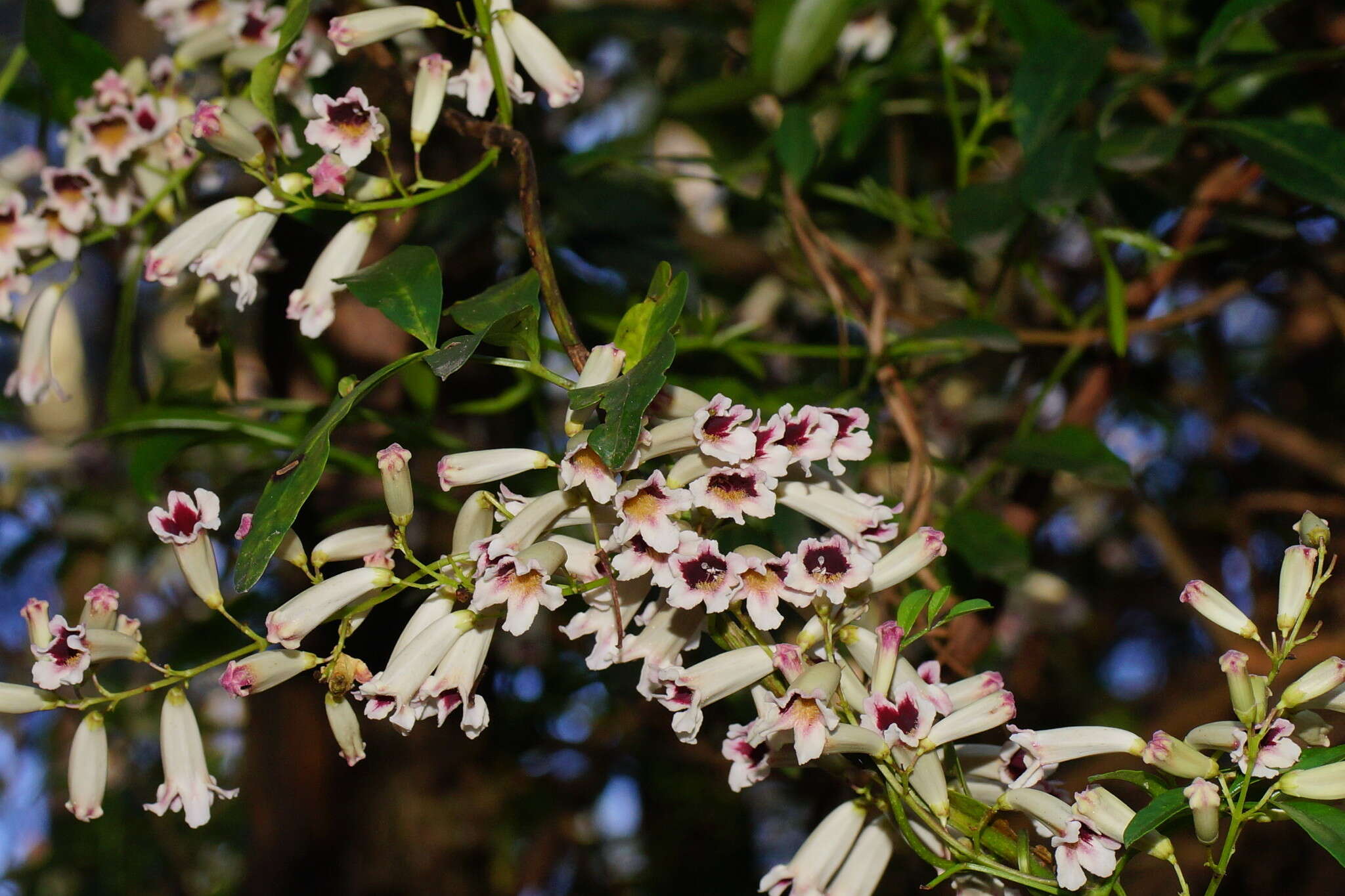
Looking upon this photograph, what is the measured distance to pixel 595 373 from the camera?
59 centimetres

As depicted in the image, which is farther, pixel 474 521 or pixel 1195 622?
pixel 1195 622

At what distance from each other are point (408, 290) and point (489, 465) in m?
0.11

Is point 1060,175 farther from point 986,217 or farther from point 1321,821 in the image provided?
point 1321,821

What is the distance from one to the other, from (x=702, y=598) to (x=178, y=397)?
828 millimetres

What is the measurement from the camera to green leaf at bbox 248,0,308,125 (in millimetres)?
696

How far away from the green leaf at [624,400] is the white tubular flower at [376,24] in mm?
324

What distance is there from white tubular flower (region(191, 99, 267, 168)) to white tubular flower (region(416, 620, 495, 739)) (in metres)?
0.33

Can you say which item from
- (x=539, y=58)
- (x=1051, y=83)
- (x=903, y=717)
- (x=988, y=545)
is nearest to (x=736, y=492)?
(x=903, y=717)

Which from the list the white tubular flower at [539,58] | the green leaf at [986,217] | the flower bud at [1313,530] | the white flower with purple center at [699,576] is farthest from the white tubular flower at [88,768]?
the green leaf at [986,217]

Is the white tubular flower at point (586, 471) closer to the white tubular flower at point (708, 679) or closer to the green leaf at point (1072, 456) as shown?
the white tubular flower at point (708, 679)

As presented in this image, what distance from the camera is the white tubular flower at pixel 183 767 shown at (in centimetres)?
67

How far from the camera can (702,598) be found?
1.86 feet

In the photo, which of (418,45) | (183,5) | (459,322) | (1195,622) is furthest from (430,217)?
(1195,622)

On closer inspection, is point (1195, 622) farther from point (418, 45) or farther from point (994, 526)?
point (418, 45)
